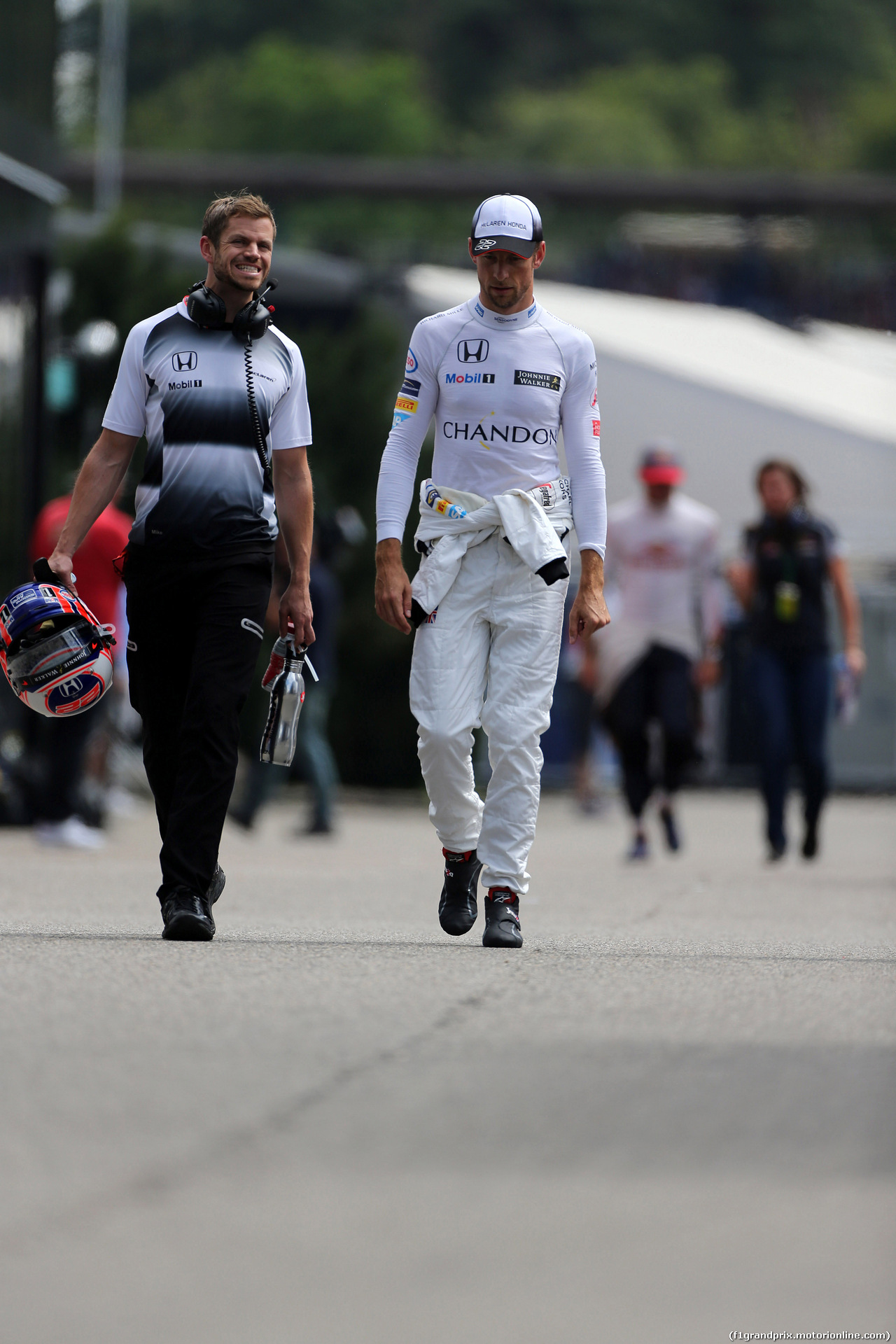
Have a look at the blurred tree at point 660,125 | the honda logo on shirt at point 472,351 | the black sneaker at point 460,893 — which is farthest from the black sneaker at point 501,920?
the blurred tree at point 660,125

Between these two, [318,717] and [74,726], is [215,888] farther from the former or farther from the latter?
[318,717]

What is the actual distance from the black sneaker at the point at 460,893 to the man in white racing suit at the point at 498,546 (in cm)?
6

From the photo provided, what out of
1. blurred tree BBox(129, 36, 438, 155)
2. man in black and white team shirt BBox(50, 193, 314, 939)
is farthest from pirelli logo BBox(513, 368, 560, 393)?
blurred tree BBox(129, 36, 438, 155)

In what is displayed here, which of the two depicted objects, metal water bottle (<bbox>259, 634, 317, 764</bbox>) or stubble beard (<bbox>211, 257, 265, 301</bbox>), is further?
metal water bottle (<bbox>259, 634, 317, 764</bbox>)

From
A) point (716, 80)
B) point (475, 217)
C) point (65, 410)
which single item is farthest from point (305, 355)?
point (716, 80)

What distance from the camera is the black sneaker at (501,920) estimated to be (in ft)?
20.2

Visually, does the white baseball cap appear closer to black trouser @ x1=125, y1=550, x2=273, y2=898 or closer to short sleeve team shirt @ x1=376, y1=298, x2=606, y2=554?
short sleeve team shirt @ x1=376, y1=298, x2=606, y2=554

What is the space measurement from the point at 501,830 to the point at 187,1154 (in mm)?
2628

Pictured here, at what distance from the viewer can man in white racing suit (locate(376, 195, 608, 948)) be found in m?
6.20

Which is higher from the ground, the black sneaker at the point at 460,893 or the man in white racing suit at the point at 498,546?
the man in white racing suit at the point at 498,546

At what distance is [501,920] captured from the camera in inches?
243

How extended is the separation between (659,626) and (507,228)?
5248mm

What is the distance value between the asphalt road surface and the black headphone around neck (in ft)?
5.40

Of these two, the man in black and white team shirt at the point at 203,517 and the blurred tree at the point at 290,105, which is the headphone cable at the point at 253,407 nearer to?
the man in black and white team shirt at the point at 203,517
